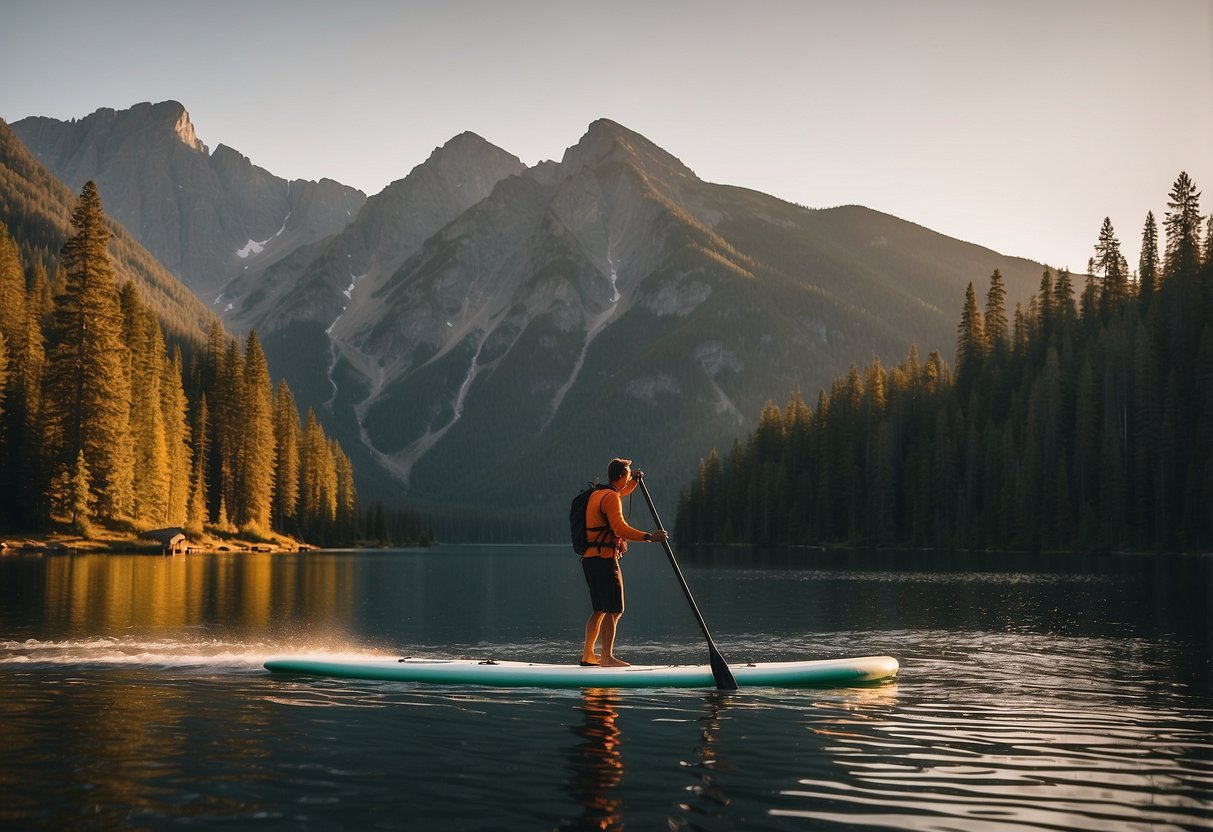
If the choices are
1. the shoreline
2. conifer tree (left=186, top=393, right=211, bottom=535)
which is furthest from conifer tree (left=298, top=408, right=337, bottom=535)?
the shoreline

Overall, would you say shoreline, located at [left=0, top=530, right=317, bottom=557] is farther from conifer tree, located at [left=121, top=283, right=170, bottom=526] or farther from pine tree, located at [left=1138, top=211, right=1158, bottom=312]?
pine tree, located at [left=1138, top=211, right=1158, bottom=312]

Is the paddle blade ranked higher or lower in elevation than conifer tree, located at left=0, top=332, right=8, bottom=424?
lower

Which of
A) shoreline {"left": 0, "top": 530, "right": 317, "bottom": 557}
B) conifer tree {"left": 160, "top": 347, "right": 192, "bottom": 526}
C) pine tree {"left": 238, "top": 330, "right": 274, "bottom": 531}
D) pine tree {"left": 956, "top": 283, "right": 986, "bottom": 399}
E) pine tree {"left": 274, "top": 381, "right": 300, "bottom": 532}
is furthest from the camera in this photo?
pine tree {"left": 956, "top": 283, "right": 986, "bottom": 399}

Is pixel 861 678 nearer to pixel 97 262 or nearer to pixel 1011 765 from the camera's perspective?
pixel 1011 765

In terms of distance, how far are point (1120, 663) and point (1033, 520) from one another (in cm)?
8988

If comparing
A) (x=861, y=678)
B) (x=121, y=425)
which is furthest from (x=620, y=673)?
(x=121, y=425)

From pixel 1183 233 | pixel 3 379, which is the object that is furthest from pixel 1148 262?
pixel 3 379

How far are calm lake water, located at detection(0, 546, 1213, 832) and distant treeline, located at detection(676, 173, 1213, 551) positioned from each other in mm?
69877

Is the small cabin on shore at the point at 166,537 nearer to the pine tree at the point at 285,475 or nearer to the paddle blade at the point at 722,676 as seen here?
the pine tree at the point at 285,475

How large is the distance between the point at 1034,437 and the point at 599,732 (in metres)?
106

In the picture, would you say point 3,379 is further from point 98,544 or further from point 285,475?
point 285,475

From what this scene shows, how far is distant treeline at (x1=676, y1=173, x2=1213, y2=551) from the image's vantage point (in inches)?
3927

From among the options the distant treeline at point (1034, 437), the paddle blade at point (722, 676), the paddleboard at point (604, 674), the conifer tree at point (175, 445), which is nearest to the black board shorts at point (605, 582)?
the paddleboard at point (604, 674)

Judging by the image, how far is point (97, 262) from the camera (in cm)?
8012
